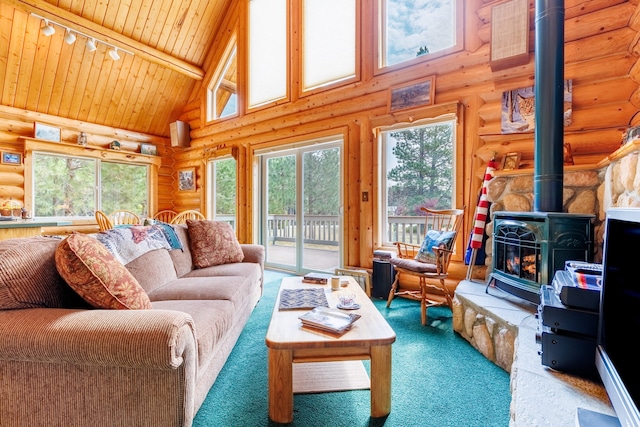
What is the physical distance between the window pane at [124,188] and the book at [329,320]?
5.74 meters

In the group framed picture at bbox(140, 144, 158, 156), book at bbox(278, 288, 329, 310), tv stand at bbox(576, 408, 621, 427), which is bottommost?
tv stand at bbox(576, 408, 621, 427)

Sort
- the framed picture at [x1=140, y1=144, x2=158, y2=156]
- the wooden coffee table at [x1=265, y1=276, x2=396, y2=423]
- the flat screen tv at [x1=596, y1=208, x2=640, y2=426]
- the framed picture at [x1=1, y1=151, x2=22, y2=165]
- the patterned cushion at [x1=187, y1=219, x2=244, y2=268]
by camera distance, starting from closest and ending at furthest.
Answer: the flat screen tv at [x1=596, y1=208, x2=640, y2=426]
the wooden coffee table at [x1=265, y1=276, x2=396, y2=423]
the patterned cushion at [x1=187, y1=219, x2=244, y2=268]
the framed picture at [x1=1, y1=151, x2=22, y2=165]
the framed picture at [x1=140, y1=144, x2=158, y2=156]

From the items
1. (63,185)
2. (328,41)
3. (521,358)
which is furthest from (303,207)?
(63,185)

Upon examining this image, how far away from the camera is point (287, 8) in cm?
452

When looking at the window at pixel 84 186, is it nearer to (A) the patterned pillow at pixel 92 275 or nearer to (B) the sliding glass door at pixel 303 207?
(B) the sliding glass door at pixel 303 207

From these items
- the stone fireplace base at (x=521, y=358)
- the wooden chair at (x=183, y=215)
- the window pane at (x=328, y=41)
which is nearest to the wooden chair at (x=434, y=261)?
the stone fireplace base at (x=521, y=358)

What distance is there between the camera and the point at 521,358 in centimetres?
133

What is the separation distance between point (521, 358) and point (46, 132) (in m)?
6.80

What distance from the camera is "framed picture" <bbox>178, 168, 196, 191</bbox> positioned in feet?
20.0

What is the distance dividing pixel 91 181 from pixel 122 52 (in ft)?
7.74

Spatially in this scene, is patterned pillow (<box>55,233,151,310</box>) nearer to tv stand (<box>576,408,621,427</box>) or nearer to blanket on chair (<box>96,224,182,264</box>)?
blanket on chair (<box>96,224,182,264</box>)

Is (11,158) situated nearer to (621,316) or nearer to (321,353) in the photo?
(321,353)

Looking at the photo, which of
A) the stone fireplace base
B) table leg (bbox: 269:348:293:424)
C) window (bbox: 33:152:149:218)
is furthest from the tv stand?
window (bbox: 33:152:149:218)

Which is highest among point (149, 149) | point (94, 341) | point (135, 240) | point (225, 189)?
point (149, 149)
